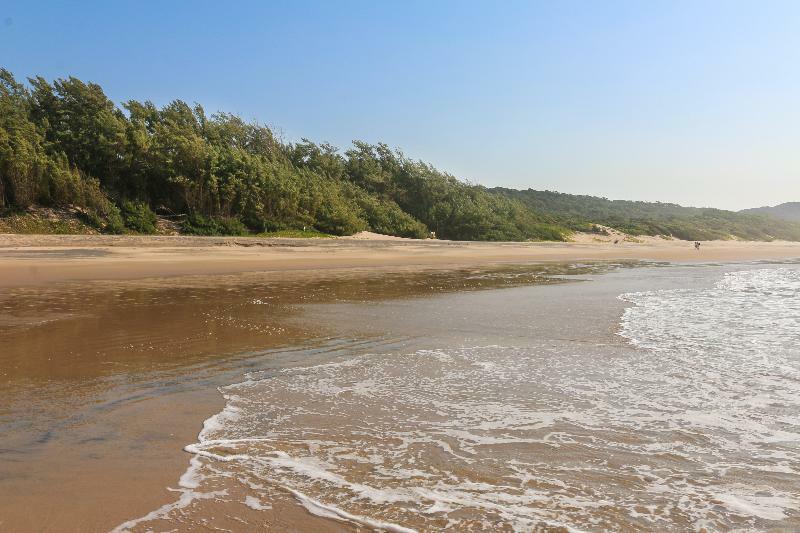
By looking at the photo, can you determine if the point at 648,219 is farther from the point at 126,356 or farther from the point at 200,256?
the point at 126,356

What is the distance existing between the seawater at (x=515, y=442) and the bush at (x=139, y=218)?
24101 millimetres

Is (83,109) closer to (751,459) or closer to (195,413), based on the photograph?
(195,413)

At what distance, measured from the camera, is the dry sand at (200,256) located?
1640 cm

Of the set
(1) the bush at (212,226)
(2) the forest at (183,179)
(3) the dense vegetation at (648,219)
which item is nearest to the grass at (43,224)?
(2) the forest at (183,179)

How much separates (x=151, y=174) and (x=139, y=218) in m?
3.89

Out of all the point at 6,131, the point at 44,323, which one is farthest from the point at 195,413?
the point at 6,131

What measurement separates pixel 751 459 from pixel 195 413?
3.91m

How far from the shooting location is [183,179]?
29.6m

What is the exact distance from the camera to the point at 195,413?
4422 mm

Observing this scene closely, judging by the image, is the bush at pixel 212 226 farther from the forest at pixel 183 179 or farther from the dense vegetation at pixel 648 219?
the dense vegetation at pixel 648 219

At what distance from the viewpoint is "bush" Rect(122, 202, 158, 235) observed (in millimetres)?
27422

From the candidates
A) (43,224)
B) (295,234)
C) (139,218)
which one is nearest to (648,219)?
(295,234)

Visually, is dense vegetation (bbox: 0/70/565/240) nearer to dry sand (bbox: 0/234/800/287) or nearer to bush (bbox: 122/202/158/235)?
bush (bbox: 122/202/158/235)

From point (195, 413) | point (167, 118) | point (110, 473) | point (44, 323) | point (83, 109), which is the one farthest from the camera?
point (167, 118)
